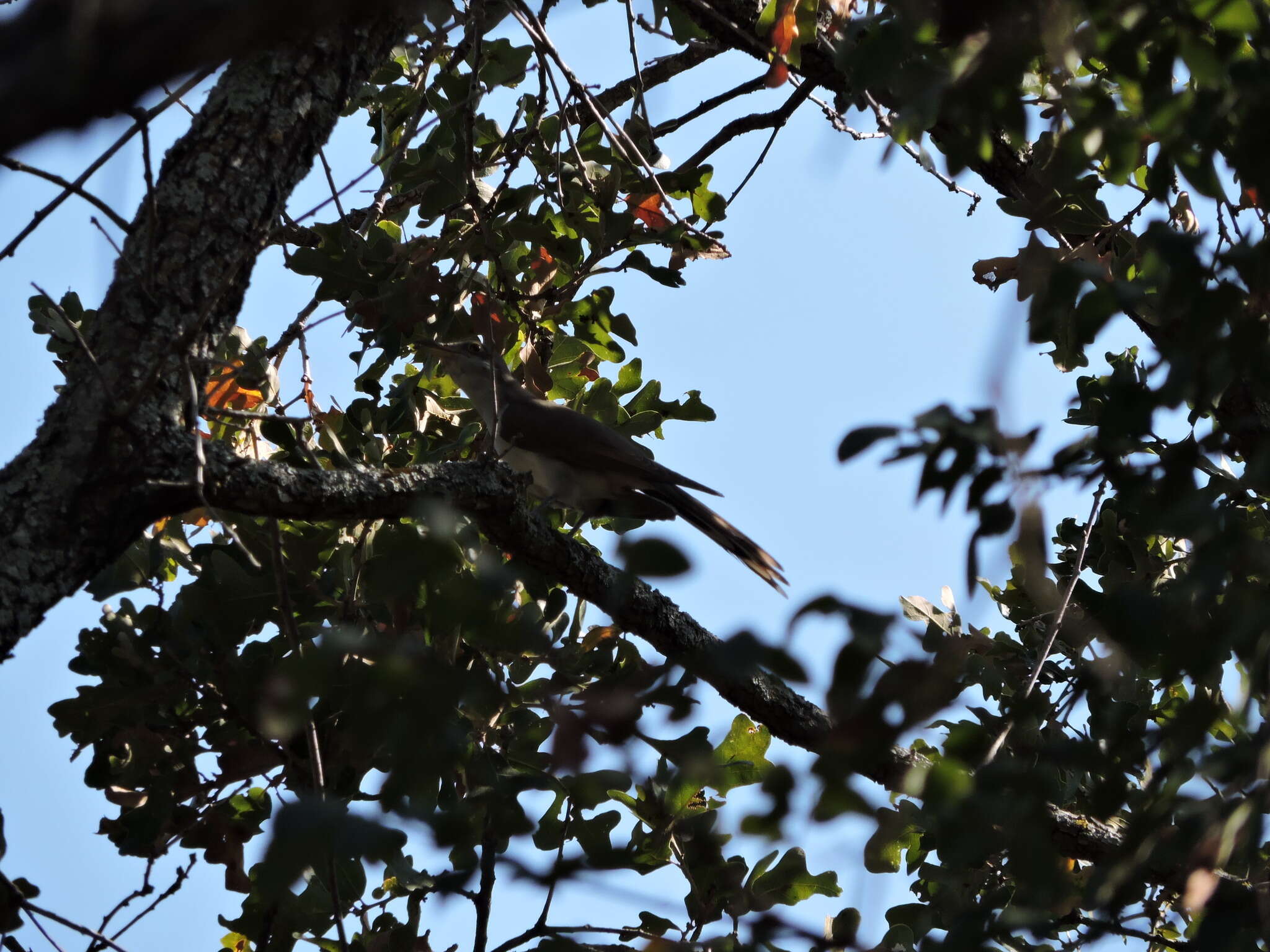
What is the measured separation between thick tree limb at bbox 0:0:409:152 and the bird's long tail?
126 inches

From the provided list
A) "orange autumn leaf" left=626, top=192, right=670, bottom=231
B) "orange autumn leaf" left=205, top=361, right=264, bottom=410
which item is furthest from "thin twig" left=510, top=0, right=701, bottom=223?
"orange autumn leaf" left=205, top=361, right=264, bottom=410

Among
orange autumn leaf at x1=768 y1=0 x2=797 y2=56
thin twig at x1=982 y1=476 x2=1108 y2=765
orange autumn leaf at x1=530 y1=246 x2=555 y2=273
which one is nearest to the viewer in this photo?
thin twig at x1=982 y1=476 x2=1108 y2=765

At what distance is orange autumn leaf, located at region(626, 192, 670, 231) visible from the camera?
12.5ft

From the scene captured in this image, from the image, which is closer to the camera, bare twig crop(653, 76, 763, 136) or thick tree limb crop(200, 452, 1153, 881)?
thick tree limb crop(200, 452, 1153, 881)

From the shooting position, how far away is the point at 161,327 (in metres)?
2.30

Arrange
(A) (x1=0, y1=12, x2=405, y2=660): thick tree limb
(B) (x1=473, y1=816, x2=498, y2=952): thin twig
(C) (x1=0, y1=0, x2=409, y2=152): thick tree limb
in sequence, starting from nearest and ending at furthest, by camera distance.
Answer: (C) (x1=0, y1=0, x2=409, y2=152): thick tree limb → (A) (x1=0, y1=12, x2=405, y2=660): thick tree limb → (B) (x1=473, y1=816, x2=498, y2=952): thin twig

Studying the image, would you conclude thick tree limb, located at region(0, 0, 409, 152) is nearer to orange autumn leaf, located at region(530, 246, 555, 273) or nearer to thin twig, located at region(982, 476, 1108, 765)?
thin twig, located at region(982, 476, 1108, 765)

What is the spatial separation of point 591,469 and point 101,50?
3669 millimetres

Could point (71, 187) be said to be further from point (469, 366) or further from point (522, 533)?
point (469, 366)

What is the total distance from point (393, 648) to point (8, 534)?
126cm

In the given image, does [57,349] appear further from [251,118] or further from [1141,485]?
[1141,485]

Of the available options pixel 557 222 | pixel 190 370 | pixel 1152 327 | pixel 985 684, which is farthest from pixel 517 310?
pixel 1152 327

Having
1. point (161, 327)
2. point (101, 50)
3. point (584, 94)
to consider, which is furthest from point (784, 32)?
point (101, 50)

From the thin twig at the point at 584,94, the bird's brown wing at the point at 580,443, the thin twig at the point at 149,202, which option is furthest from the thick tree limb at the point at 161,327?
the bird's brown wing at the point at 580,443
